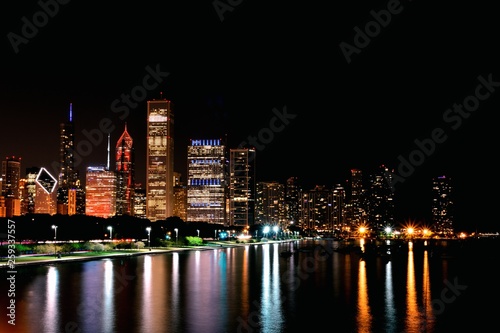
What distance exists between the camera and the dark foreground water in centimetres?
1958

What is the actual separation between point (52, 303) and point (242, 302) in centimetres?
830

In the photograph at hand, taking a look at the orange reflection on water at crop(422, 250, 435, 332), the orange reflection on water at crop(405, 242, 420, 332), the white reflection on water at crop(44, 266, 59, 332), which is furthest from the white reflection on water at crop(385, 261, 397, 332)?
the white reflection on water at crop(44, 266, 59, 332)

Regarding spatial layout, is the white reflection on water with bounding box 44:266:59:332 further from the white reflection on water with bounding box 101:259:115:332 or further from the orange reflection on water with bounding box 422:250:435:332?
the orange reflection on water with bounding box 422:250:435:332

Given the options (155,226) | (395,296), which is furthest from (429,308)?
(155,226)

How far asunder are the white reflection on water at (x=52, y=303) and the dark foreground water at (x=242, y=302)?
0.11 feet

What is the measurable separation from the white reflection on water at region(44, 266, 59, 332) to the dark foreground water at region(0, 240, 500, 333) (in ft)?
0.11

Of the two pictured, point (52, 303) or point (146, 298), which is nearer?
point (52, 303)

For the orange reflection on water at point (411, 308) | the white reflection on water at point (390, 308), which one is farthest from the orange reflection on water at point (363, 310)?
the orange reflection on water at point (411, 308)

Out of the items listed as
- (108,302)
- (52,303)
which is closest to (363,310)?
(108,302)

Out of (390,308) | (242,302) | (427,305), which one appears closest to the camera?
(390,308)

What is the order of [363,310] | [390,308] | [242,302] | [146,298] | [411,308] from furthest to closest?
[146,298], [242,302], [411,308], [390,308], [363,310]

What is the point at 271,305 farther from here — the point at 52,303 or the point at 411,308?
the point at 52,303

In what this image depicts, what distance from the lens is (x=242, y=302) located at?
25.4 metres

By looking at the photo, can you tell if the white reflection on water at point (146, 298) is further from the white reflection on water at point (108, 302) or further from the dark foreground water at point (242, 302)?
the white reflection on water at point (108, 302)
